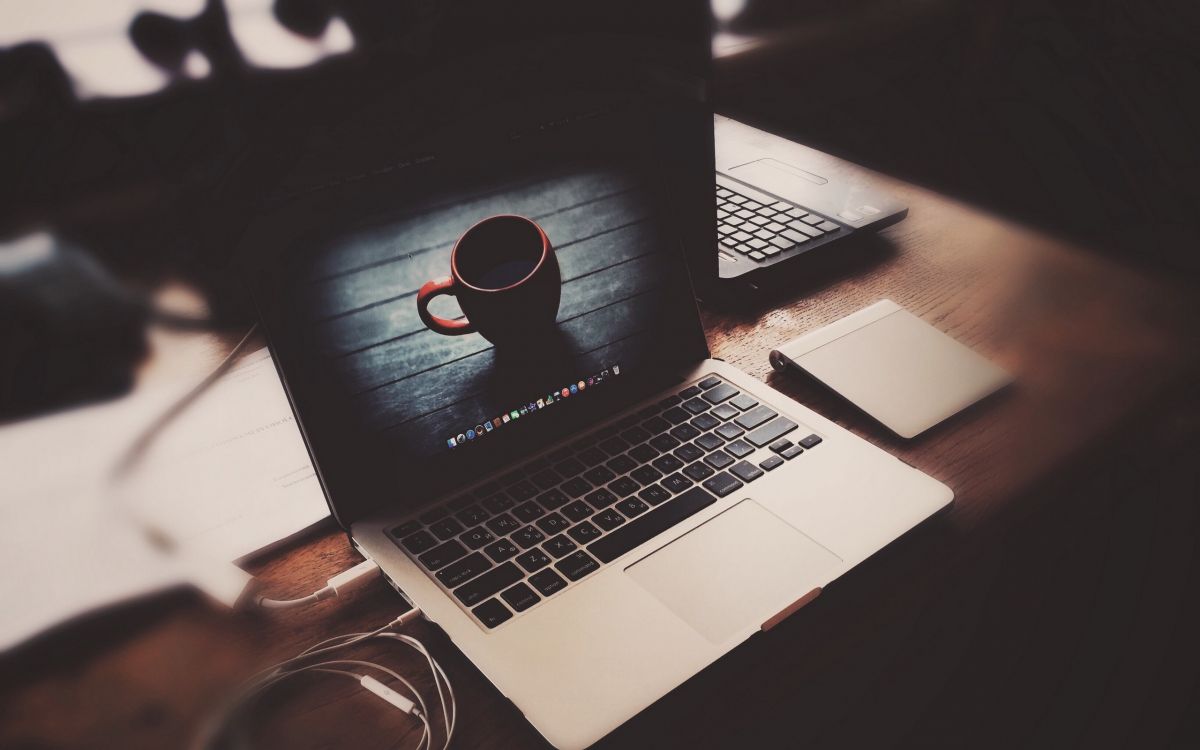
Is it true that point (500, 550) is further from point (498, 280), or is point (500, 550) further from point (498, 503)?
point (498, 280)

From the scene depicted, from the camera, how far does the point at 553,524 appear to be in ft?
1.96

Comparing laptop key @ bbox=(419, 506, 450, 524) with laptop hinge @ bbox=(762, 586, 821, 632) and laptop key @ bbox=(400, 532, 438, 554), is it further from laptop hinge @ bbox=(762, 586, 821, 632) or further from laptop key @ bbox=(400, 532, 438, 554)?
laptop hinge @ bbox=(762, 586, 821, 632)

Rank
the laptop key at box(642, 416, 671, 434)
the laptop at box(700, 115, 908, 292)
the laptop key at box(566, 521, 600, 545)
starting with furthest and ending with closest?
the laptop at box(700, 115, 908, 292) < the laptop key at box(642, 416, 671, 434) < the laptop key at box(566, 521, 600, 545)

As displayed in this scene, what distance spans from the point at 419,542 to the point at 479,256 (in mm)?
235

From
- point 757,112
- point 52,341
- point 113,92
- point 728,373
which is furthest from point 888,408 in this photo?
point 113,92

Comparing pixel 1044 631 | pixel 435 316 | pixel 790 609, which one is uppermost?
pixel 435 316

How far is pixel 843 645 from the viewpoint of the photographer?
0.54m

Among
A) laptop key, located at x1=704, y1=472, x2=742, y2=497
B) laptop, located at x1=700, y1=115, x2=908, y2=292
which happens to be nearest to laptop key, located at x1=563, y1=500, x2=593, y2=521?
laptop key, located at x1=704, y1=472, x2=742, y2=497

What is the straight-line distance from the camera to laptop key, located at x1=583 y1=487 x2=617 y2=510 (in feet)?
2.02

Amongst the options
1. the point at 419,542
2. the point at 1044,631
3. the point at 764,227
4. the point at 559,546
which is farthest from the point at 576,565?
the point at 764,227

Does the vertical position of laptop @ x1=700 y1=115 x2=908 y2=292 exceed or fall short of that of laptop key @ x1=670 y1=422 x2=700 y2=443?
it exceeds it

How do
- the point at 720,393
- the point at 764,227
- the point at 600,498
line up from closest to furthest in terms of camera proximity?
the point at 600,498 < the point at 720,393 < the point at 764,227

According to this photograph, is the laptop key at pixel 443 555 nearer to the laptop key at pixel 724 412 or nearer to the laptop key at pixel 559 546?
the laptop key at pixel 559 546

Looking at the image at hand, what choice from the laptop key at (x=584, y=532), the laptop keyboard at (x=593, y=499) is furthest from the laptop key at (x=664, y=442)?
the laptop key at (x=584, y=532)
